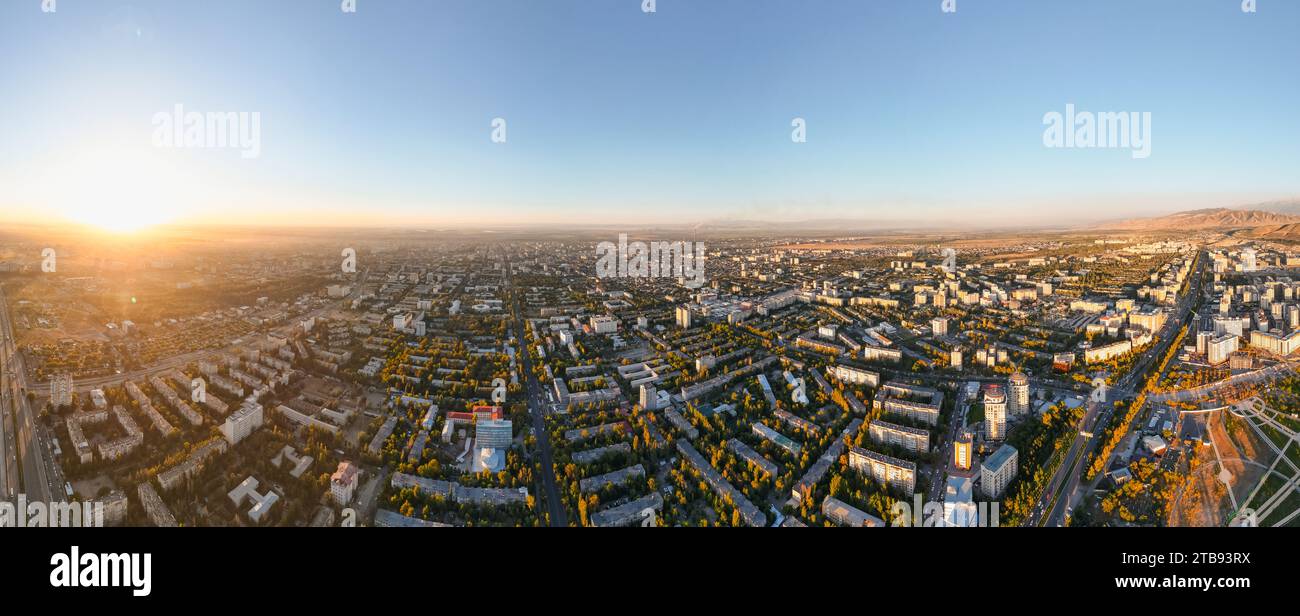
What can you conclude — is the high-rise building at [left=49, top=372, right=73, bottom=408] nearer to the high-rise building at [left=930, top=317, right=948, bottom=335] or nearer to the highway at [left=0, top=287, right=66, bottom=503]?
the highway at [left=0, top=287, right=66, bottom=503]

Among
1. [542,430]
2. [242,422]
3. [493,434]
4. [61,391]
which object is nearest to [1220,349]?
[542,430]

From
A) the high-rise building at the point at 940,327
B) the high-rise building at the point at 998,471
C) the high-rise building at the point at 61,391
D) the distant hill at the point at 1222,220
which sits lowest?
the high-rise building at the point at 998,471

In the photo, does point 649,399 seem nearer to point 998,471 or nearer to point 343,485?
point 343,485

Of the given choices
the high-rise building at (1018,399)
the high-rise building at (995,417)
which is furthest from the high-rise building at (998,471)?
the high-rise building at (1018,399)

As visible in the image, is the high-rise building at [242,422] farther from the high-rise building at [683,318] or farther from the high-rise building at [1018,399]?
the high-rise building at [1018,399]

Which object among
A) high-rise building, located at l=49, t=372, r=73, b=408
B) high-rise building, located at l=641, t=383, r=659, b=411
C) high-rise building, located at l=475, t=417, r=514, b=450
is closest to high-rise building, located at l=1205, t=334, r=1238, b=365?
high-rise building, located at l=641, t=383, r=659, b=411

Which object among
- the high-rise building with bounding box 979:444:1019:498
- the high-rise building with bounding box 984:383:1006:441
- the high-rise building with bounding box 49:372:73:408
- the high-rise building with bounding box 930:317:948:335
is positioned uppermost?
the high-rise building with bounding box 930:317:948:335
